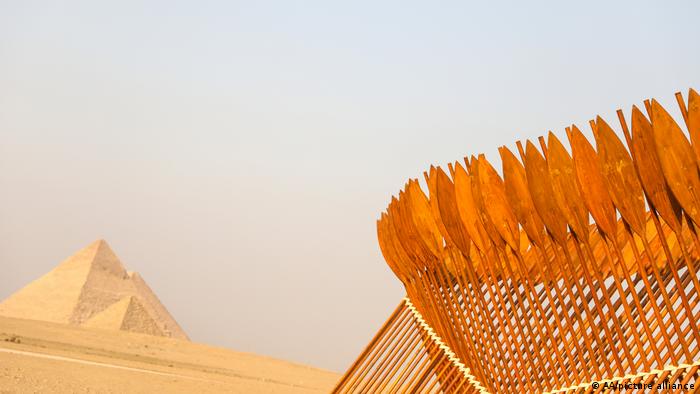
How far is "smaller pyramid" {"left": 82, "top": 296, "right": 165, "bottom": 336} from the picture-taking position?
2212cm

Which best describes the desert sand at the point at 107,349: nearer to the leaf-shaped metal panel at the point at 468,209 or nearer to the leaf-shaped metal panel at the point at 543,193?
the leaf-shaped metal panel at the point at 468,209

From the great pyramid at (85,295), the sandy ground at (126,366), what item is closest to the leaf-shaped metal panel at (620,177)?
the sandy ground at (126,366)

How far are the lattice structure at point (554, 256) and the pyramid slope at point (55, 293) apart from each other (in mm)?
23659

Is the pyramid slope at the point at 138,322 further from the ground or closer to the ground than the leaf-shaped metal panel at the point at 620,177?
closer to the ground

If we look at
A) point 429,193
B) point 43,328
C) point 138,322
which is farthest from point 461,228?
point 138,322

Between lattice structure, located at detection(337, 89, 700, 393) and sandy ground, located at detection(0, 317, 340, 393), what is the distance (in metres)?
4.47

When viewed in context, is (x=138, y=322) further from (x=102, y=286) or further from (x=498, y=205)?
(x=498, y=205)

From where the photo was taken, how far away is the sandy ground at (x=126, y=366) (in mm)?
7445

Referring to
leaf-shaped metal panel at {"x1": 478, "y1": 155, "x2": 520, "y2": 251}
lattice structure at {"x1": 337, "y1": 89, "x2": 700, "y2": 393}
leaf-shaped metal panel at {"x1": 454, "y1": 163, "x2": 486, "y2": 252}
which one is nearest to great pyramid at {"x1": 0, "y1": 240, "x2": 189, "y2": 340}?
lattice structure at {"x1": 337, "y1": 89, "x2": 700, "y2": 393}

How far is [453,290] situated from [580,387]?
2.43 feet

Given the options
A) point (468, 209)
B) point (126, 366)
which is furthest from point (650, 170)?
point (126, 366)

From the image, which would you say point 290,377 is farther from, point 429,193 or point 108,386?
point 429,193

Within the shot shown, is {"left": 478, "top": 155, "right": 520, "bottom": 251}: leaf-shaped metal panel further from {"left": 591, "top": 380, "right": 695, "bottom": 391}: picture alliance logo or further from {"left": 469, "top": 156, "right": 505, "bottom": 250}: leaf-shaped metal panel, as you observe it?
{"left": 591, "top": 380, "right": 695, "bottom": 391}: picture alliance logo

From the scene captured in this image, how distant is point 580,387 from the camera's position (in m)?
2.11
